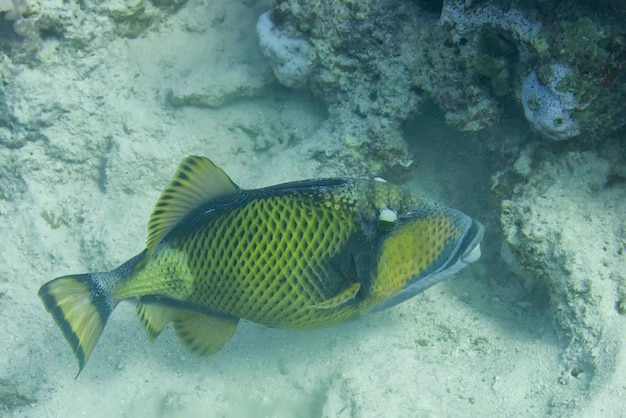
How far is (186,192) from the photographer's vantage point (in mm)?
2746

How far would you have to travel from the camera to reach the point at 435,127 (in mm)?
3996

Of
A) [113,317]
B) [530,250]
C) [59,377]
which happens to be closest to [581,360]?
[530,250]

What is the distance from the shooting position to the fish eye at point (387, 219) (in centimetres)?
232

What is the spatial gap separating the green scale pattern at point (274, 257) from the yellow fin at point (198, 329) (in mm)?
253

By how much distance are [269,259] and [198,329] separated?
32.4 inches

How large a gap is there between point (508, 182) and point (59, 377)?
12.6 feet

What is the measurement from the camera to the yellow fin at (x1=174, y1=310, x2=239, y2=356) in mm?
2881

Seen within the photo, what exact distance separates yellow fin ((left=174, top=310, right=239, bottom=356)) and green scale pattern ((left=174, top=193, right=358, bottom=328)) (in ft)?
0.83

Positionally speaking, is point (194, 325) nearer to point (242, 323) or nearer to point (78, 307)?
point (78, 307)

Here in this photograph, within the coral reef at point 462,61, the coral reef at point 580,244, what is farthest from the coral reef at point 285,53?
the coral reef at point 580,244

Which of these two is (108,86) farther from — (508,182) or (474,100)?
(508,182)

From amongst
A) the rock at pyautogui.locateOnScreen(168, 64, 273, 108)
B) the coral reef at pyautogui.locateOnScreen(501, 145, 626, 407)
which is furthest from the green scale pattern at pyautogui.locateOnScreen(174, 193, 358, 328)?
the rock at pyautogui.locateOnScreen(168, 64, 273, 108)

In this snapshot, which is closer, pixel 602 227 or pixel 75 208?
pixel 602 227

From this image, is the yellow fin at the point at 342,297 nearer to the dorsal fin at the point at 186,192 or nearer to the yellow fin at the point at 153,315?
the dorsal fin at the point at 186,192
